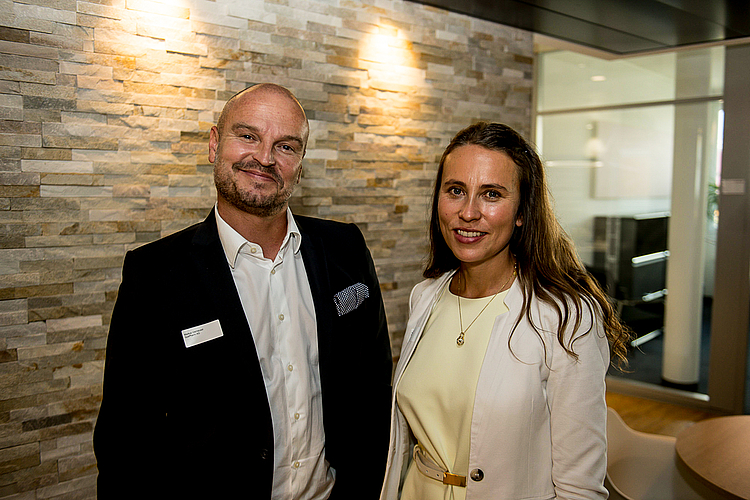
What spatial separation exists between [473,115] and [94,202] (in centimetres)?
222

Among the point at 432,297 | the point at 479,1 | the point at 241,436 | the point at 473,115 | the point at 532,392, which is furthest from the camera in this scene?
the point at 473,115

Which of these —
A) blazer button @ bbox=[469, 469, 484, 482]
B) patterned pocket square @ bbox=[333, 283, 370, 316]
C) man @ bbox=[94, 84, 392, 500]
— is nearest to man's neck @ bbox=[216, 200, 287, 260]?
man @ bbox=[94, 84, 392, 500]

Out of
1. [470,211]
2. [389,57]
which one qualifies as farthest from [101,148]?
[389,57]

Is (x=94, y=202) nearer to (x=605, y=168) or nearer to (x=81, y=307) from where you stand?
(x=81, y=307)

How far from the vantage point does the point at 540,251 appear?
1625 mm

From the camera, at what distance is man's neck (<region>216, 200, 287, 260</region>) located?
5.66 feet

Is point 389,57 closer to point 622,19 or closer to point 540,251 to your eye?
point 622,19

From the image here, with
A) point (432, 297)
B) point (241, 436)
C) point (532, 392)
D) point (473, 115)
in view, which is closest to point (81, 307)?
point (241, 436)

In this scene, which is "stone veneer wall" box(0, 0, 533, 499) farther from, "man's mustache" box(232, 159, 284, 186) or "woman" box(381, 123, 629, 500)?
"woman" box(381, 123, 629, 500)

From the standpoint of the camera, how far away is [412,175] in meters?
3.25

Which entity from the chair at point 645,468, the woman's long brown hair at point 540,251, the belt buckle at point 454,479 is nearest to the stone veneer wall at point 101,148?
the belt buckle at point 454,479

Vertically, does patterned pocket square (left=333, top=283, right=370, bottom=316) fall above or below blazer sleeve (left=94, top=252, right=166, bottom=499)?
above

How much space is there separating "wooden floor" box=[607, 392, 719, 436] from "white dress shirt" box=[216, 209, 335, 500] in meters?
3.51

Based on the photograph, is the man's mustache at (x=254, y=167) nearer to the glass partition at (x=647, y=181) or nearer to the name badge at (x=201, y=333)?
the name badge at (x=201, y=333)
